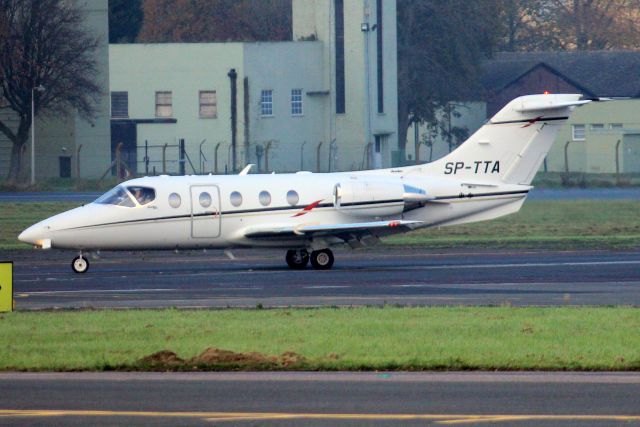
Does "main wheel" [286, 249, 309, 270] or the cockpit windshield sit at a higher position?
the cockpit windshield

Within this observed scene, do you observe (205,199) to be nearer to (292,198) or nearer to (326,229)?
(292,198)

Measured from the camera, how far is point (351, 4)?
220 ft

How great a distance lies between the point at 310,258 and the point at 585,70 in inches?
2475

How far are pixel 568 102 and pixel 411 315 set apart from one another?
11.5 meters

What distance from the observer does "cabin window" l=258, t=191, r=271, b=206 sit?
90.3 ft

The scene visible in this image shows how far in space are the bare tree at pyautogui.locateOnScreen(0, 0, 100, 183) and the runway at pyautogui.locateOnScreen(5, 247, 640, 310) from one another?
100 ft

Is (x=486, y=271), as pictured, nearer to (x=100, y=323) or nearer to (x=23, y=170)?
(x=100, y=323)

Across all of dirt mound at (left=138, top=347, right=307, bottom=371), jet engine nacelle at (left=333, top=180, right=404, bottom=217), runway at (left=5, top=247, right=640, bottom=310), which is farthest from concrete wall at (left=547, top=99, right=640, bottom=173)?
dirt mound at (left=138, top=347, right=307, bottom=371)

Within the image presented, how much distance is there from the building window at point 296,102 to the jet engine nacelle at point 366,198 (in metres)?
41.6

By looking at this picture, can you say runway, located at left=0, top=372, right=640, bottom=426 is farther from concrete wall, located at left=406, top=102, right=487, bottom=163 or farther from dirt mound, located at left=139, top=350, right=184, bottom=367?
concrete wall, located at left=406, top=102, right=487, bottom=163

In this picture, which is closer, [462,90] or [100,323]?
[100,323]

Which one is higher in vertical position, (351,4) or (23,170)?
(351,4)

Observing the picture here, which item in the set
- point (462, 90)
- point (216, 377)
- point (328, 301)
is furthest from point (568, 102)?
point (462, 90)

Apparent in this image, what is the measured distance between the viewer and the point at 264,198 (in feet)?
90.3
